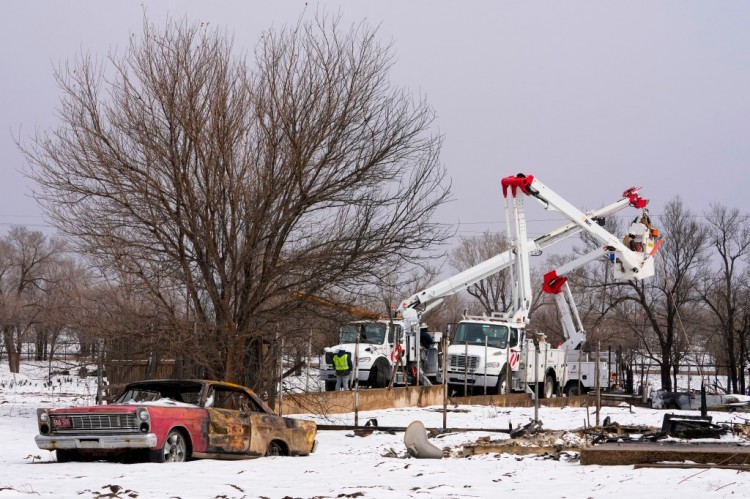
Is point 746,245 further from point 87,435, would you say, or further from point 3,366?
point 87,435

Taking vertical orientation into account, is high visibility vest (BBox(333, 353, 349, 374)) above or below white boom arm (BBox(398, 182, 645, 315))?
below

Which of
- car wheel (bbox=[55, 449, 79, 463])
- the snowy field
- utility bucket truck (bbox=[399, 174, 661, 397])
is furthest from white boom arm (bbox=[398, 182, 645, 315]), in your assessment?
car wheel (bbox=[55, 449, 79, 463])

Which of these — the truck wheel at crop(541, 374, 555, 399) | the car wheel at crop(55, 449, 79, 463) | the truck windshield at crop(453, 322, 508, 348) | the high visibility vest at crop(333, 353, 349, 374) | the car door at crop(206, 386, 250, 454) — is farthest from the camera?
the truck wheel at crop(541, 374, 555, 399)

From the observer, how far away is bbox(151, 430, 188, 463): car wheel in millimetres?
12828

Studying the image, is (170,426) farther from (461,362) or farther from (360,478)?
(461,362)

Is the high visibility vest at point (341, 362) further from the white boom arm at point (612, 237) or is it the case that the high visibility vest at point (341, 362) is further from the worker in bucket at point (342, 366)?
the white boom arm at point (612, 237)

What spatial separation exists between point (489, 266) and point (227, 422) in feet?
67.6

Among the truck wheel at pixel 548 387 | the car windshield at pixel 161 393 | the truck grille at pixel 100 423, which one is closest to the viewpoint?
the truck grille at pixel 100 423

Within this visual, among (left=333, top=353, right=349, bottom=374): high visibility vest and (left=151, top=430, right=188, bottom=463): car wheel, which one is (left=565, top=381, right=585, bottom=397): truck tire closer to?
(left=333, top=353, right=349, bottom=374): high visibility vest

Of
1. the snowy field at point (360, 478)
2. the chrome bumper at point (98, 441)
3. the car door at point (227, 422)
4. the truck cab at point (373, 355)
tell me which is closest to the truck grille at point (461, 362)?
the truck cab at point (373, 355)

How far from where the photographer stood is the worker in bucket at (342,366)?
2803 cm

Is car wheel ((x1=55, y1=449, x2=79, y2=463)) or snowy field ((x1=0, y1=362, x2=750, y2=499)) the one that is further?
car wheel ((x1=55, y1=449, x2=79, y2=463))

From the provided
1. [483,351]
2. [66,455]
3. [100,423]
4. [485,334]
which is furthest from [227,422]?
[485,334]

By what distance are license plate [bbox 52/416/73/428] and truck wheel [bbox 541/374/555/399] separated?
882 inches
